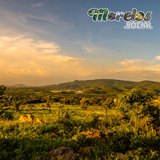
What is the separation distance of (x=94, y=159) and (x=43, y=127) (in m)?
9.18

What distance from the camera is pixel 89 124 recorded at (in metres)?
28.1

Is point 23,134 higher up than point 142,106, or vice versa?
point 142,106

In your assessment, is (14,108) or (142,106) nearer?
(142,106)

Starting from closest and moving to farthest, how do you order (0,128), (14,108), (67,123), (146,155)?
1. (146,155)
2. (0,128)
3. (67,123)
4. (14,108)

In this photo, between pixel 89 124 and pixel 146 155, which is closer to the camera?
pixel 146 155

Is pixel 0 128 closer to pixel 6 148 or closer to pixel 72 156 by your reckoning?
pixel 6 148

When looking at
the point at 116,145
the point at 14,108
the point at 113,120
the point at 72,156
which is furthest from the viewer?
the point at 14,108

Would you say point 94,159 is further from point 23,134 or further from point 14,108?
point 14,108

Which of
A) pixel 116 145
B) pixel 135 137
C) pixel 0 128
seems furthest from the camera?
pixel 0 128

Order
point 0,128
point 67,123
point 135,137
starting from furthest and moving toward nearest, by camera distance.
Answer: point 67,123
point 0,128
point 135,137

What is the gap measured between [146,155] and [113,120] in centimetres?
1393

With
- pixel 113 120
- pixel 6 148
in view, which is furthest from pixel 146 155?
pixel 113 120

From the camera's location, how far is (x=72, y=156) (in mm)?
15828

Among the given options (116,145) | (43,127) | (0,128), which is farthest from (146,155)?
(0,128)
